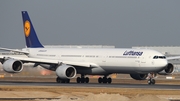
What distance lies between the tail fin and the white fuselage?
11.5 feet

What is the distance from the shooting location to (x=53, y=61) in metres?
64.9

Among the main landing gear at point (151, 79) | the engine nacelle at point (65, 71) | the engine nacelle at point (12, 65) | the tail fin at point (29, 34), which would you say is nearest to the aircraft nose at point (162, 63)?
the main landing gear at point (151, 79)

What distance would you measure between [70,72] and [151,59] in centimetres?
935

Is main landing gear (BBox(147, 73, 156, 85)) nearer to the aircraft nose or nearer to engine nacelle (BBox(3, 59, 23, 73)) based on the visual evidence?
the aircraft nose

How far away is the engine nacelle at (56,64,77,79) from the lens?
62.0 metres

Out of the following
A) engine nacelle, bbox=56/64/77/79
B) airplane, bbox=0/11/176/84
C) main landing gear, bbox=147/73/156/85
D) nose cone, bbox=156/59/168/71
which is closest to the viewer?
nose cone, bbox=156/59/168/71

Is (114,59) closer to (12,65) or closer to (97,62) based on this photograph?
(97,62)

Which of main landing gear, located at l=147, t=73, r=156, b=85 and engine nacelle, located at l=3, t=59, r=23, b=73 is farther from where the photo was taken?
engine nacelle, located at l=3, t=59, r=23, b=73


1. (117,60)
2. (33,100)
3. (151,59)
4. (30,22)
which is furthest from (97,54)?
(33,100)

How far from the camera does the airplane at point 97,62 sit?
200ft

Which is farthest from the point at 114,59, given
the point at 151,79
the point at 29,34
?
the point at 29,34

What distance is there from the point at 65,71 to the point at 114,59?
571cm

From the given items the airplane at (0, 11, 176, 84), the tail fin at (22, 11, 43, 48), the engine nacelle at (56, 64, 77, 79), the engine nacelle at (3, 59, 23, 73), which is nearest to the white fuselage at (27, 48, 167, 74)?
the airplane at (0, 11, 176, 84)

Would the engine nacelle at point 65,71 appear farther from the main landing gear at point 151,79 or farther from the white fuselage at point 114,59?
the main landing gear at point 151,79
